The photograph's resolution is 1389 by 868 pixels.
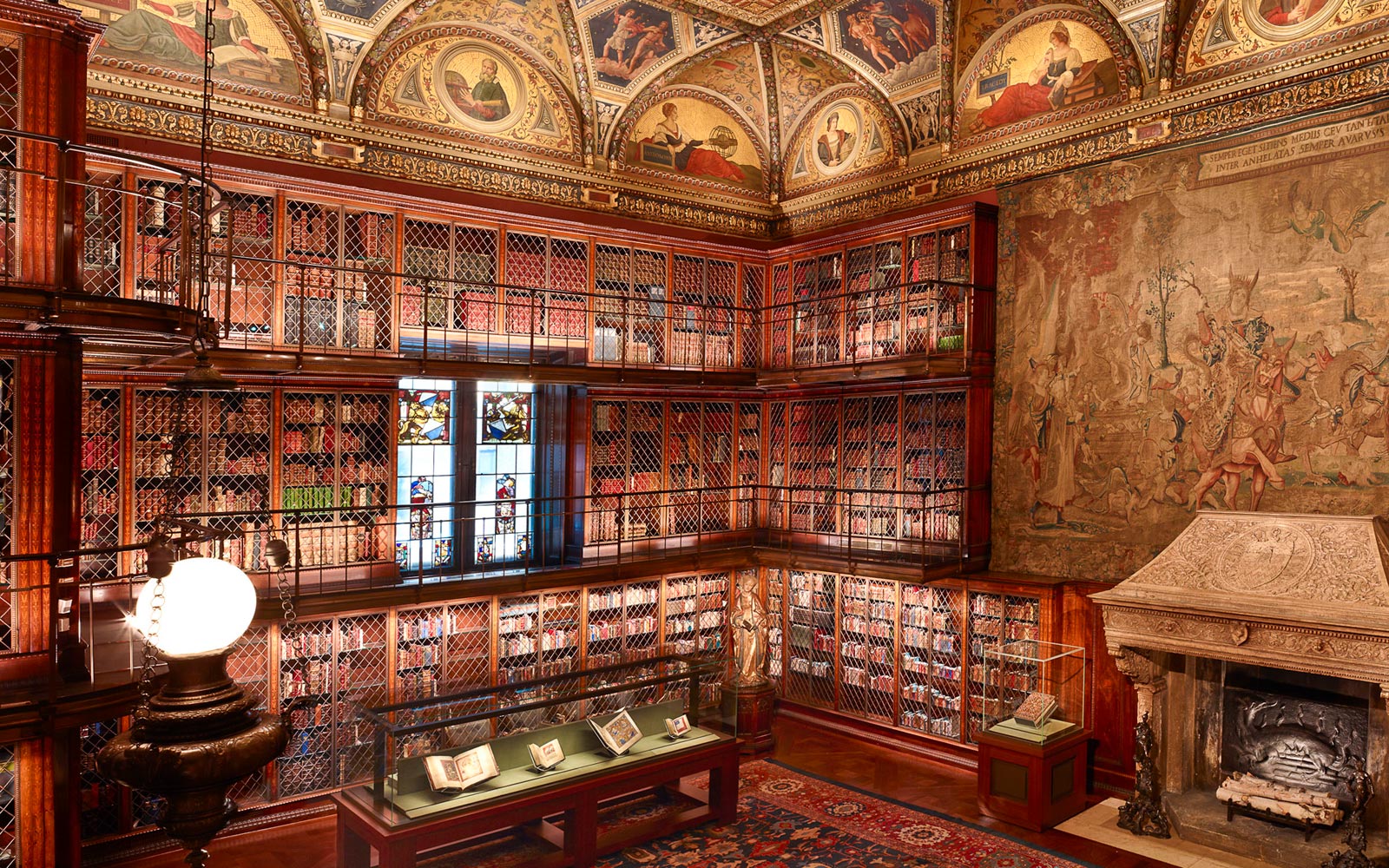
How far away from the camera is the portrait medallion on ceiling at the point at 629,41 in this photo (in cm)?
969

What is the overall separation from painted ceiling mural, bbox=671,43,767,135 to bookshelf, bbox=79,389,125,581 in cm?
665

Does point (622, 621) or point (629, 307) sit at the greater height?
point (629, 307)

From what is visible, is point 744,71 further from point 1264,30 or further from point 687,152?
point 1264,30

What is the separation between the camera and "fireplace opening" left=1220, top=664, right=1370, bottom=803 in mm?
6859

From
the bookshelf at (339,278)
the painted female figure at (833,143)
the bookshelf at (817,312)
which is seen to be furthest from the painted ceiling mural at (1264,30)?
the bookshelf at (339,278)

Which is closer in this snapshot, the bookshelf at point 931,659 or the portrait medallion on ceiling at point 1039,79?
the portrait medallion on ceiling at point 1039,79

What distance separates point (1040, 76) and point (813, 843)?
23.4 feet

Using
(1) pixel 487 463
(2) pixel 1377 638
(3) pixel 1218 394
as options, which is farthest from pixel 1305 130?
(1) pixel 487 463

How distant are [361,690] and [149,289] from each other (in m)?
3.77

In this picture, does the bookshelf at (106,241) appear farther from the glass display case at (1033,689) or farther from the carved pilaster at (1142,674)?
the carved pilaster at (1142,674)

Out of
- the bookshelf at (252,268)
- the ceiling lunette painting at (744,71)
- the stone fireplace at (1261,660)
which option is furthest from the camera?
the bookshelf at (252,268)

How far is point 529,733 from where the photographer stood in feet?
21.6

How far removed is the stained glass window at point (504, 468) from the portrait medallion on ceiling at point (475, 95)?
267 centimetres

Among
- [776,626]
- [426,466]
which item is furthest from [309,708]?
[776,626]
